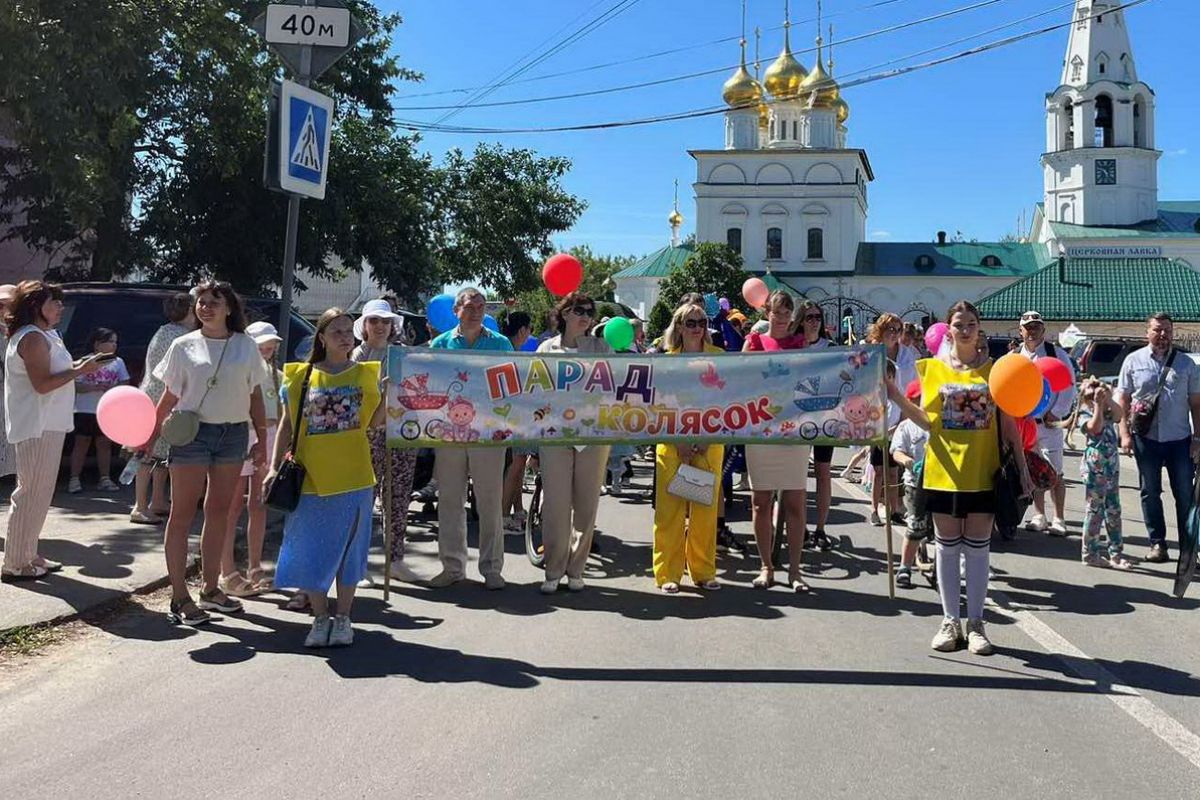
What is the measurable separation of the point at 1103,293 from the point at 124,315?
50.3 meters

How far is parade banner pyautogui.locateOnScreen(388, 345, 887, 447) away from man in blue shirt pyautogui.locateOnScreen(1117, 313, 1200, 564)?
3.31 m

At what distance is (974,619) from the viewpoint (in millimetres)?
5766

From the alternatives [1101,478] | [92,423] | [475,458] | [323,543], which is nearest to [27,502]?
[323,543]

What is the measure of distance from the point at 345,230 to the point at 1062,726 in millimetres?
19485

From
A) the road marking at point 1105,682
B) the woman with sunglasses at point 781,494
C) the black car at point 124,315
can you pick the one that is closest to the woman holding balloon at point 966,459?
the road marking at point 1105,682

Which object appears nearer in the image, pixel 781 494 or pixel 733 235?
pixel 781 494

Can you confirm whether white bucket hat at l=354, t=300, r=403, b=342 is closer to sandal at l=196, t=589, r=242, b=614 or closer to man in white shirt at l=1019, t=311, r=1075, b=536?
sandal at l=196, t=589, r=242, b=614

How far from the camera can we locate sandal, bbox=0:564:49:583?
260 inches

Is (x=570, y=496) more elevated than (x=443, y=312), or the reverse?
(x=443, y=312)

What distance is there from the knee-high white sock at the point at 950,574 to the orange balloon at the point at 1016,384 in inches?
31.6

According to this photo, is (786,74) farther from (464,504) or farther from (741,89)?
(464,504)

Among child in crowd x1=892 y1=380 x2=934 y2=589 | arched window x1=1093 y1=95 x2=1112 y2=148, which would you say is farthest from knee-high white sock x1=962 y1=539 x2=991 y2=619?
arched window x1=1093 y1=95 x2=1112 y2=148

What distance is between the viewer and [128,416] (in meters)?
6.05

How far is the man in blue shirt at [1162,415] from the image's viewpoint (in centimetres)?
833
